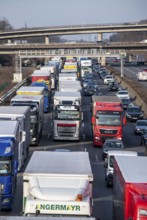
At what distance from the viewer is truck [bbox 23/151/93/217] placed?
555 inches

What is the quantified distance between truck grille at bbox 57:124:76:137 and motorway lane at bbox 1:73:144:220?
Answer: 1.48 ft

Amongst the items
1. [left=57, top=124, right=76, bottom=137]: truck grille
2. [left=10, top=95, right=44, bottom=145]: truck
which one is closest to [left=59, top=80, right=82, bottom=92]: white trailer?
[left=10, top=95, right=44, bottom=145]: truck

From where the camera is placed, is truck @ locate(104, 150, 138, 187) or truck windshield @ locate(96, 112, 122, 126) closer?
truck @ locate(104, 150, 138, 187)

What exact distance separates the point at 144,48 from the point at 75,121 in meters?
84.5

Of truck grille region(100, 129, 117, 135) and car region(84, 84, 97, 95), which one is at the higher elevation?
truck grille region(100, 129, 117, 135)

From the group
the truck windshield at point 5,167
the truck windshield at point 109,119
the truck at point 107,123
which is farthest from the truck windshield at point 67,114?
the truck windshield at point 5,167

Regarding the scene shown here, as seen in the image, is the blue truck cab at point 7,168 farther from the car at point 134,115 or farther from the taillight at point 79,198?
the car at point 134,115

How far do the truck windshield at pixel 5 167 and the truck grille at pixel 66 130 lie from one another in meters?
16.7

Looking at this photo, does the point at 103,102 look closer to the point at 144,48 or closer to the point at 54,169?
the point at 54,169

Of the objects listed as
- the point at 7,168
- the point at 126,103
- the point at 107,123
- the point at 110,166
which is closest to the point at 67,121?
the point at 107,123

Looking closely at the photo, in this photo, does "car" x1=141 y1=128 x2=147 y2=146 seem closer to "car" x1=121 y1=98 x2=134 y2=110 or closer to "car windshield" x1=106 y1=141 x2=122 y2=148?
"car windshield" x1=106 y1=141 x2=122 y2=148

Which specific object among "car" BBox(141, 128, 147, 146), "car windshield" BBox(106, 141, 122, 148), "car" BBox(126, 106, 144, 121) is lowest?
"car" BBox(126, 106, 144, 121)

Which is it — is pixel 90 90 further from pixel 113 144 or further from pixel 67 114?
pixel 113 144

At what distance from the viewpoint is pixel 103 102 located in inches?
1485
